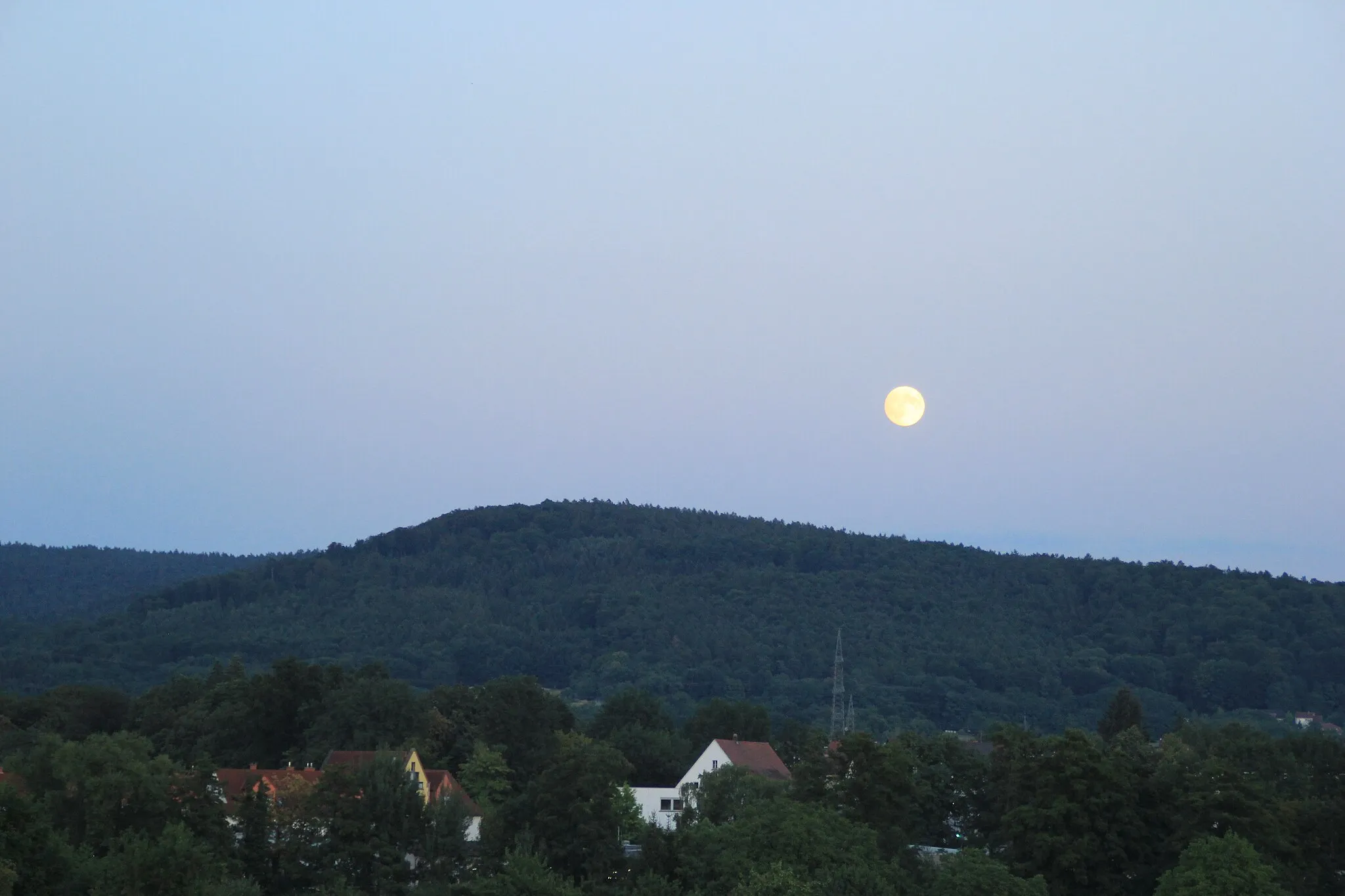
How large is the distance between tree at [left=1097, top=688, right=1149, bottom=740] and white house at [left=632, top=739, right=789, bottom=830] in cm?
2262

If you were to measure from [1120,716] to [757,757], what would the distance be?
27.4 m

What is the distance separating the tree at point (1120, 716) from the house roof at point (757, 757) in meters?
23.1

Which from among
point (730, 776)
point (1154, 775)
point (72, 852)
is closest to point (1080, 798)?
point (1154, 775)

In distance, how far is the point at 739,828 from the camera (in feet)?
155

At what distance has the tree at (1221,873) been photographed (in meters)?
41.7

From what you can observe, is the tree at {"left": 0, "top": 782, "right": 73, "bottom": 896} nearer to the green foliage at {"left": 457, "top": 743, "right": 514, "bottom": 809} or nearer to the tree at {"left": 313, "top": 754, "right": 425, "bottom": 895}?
the tree at {"left": 313, "top": 754, "right": 425, "bottom": 895}

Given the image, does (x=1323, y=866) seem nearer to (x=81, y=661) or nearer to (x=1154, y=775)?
(x=1154, y=775)

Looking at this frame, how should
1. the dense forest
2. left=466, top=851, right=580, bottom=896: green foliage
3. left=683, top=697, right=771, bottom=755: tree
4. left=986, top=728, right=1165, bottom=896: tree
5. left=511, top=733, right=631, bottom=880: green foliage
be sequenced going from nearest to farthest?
1. left=466, top=851, right=580, bottom=896: green foliage
2. the dense forest
3. left=986, top=728, right=1165, bottom=896: tree
4. left=511, top=733, right=631, bottom=880: green foliage
5. left=683, top=697, right=771, bottom=755: tree

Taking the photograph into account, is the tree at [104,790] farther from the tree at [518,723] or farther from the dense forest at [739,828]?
the tree at [518,723]

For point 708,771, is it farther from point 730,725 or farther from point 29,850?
point 29,850

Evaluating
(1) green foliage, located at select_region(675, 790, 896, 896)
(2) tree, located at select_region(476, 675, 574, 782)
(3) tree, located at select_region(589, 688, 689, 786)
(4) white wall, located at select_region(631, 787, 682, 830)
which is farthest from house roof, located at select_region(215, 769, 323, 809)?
(3) tree, located at select_region(589, 688, 689, 786)

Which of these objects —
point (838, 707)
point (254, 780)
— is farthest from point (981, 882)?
point (838, 707)

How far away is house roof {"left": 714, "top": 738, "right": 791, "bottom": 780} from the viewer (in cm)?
7594

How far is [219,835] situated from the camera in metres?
48.2
